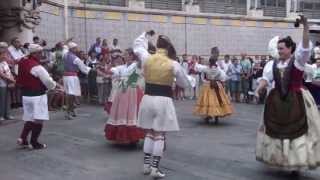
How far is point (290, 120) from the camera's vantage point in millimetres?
7738

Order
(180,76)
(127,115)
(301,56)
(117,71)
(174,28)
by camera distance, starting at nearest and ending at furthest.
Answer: (301,56), (180,76), (127,115), (117,71), (174,28)

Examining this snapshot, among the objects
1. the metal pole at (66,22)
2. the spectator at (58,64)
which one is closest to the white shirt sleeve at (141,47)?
the spectator at (58,64)

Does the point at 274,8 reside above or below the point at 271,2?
below

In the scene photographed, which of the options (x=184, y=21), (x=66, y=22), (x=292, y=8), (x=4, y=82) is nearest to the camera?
(x=4, y=82)

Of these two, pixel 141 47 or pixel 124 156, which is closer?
pixel 141 47

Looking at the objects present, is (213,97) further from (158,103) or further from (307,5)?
(307,5)

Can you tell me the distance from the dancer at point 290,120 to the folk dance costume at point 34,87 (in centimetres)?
376

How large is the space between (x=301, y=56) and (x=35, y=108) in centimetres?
451

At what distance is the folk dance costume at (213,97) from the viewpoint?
13.8m

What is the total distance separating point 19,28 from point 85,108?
9.82 ft

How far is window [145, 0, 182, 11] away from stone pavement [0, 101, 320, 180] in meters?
12.8

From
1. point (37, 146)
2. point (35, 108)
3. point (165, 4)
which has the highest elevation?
point (165, 4)

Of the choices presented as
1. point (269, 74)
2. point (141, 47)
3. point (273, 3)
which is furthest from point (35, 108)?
point (273, 3)

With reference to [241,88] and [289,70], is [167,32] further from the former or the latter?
[289,70]
